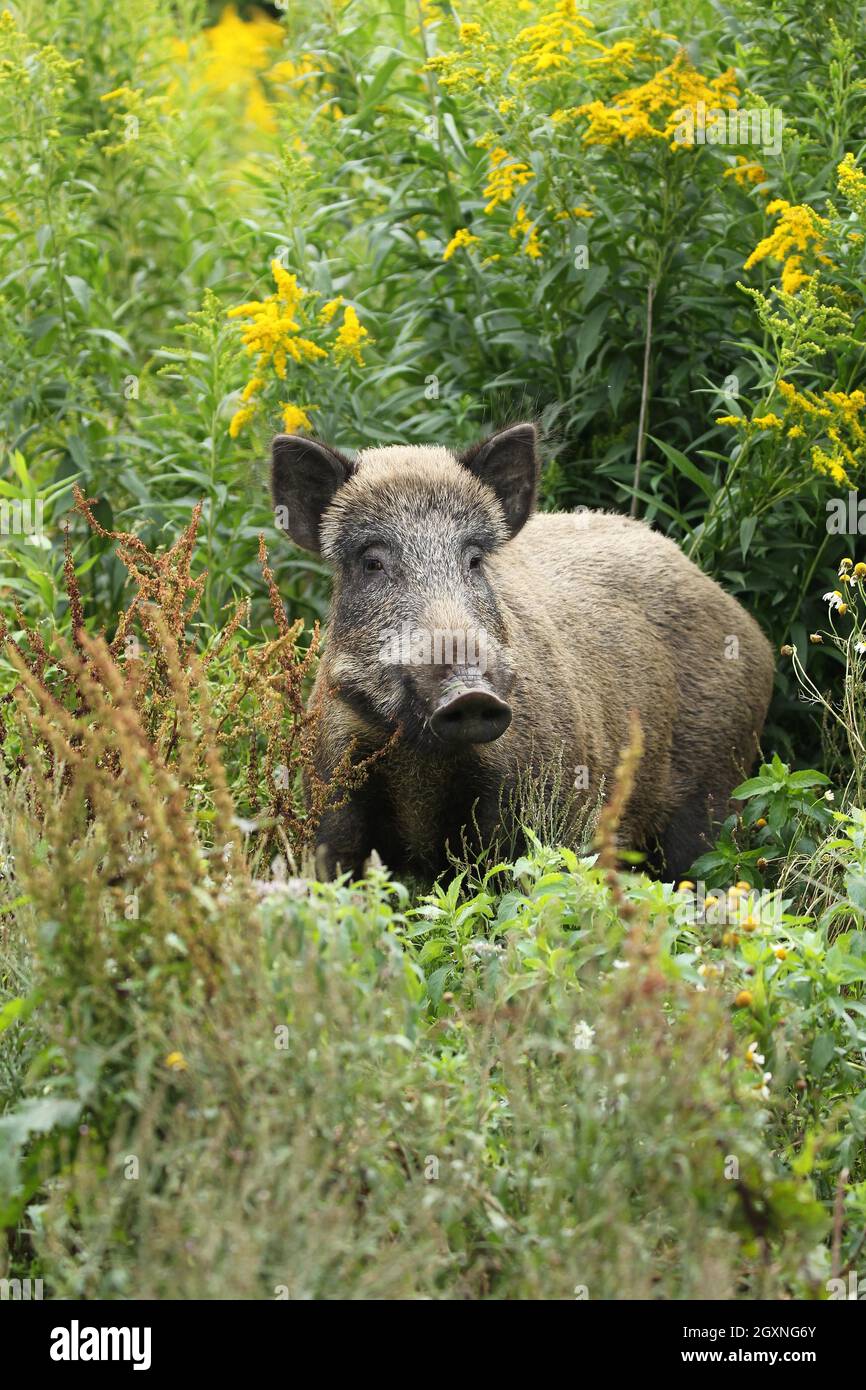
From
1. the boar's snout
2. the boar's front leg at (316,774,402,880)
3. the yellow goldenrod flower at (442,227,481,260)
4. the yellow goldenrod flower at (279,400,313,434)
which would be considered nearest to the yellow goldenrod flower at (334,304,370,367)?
the yellow goldenrod flower at (279,400,313,434)

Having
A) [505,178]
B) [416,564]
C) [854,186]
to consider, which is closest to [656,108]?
[505,178]

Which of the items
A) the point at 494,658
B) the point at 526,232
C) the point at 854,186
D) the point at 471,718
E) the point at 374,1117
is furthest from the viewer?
the point at 526,232

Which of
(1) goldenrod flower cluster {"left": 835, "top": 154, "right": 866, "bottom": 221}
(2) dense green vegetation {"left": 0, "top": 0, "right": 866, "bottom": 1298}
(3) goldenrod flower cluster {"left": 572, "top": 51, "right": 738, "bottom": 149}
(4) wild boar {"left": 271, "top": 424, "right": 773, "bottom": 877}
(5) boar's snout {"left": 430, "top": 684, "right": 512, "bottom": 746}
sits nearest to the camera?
(2) dense green vegetation {"left": 0, "top": 0, "right": 866, "bottom": 1298}

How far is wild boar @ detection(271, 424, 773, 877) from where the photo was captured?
4547 mm

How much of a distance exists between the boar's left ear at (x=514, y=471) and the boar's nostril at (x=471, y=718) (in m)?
1.05

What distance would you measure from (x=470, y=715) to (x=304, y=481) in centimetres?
121

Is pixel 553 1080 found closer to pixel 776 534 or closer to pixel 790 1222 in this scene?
pixel 790 1222

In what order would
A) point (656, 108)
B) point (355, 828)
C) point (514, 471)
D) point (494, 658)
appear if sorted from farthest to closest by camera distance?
point (656, 108) → point (514, 471) → point (355, 828) → point (494, 658)

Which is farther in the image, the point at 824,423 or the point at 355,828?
the point at 824,423

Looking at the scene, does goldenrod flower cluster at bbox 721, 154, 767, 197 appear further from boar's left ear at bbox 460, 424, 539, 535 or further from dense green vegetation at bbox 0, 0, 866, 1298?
boar's left ear at bbox 460, 424, 539, 535

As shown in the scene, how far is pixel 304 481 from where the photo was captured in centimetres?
499

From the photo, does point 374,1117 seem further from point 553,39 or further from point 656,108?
point 553,39

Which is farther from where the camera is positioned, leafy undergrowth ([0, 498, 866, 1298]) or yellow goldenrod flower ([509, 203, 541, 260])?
yellow goldenrod flower ([509, 203, 541, 260])

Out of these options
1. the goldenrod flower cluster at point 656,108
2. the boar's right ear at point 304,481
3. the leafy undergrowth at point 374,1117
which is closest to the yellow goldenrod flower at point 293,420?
the boar's right ear at point 304,481
